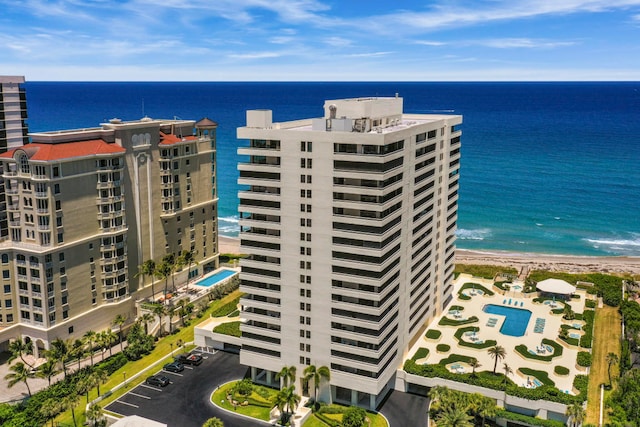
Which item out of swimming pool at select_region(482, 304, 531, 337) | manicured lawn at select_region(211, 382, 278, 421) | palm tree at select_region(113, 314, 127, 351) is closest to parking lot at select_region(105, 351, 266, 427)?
manicured lawn at select_region(211, 382, 278, 421)

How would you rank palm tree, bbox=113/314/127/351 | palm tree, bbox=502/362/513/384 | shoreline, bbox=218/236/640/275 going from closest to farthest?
palm tree, bbox=502/362/513/384 < palm tree, bbox=113/314/127/351 < shoreline, bbox=218/236/640/275

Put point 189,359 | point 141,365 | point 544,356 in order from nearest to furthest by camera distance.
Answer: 1. point 544,356
2. point 189,359
3. point 141,365

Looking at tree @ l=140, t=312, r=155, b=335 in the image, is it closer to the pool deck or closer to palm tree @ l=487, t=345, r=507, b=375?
the pool deck

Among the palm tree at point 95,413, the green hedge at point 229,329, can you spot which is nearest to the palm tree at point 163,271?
the green hedge at point 229,329

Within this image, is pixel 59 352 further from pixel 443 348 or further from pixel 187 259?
pixel 443 348

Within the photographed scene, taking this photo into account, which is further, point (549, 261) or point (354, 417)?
point (549, 261)

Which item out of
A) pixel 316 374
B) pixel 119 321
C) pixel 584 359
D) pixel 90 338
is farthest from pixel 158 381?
pixel 584 359
